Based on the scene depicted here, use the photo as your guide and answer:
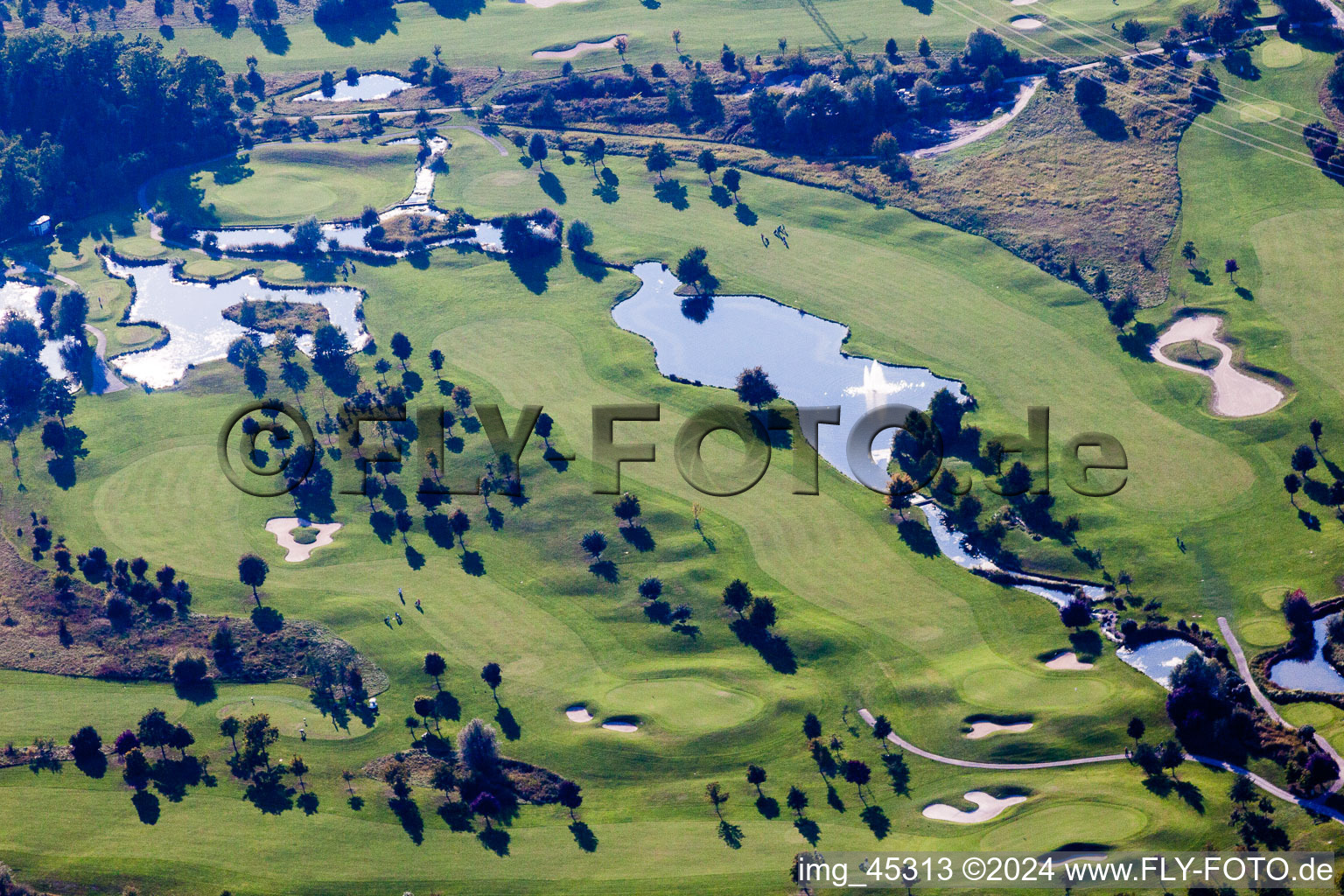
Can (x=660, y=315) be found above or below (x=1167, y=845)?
above

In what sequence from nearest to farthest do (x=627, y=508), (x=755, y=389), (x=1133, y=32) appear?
(x=627, y=508)
(x=755, y=389)
(x=1133, y=32)

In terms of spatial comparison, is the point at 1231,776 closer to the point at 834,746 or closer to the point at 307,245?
the point at 834,746

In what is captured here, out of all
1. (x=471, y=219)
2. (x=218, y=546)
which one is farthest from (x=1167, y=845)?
(x=471, y=219)

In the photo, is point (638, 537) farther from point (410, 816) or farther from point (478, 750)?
point (410, 816)

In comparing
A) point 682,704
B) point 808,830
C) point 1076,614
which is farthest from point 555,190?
point 808,830

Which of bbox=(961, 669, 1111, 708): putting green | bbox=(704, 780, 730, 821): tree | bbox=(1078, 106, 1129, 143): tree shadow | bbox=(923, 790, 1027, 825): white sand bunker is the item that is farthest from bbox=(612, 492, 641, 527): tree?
bbox=(1078, 106, 1129, 143): tree shadow

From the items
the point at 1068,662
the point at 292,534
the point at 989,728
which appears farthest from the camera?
the point at 292,534

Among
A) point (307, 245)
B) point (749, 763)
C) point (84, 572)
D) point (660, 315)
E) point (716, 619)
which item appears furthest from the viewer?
point (307, 245)

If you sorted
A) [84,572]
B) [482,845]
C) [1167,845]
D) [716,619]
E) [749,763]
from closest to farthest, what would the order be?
[1167,845]
[482,845]
[749,763]
[716,619]
[84,572]
